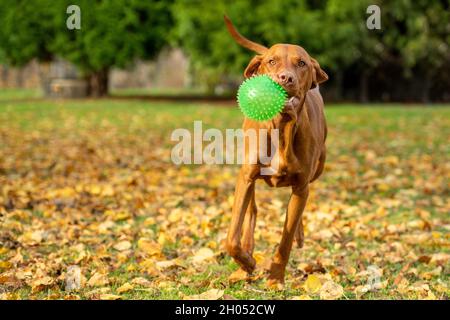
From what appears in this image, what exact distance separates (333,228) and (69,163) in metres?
4.80

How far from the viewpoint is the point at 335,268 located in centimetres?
449

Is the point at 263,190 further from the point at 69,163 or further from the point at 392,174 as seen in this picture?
the point at 69,163

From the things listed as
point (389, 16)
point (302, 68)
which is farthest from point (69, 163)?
point (389, 16)

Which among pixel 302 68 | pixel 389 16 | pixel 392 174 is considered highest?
pixel 389 16

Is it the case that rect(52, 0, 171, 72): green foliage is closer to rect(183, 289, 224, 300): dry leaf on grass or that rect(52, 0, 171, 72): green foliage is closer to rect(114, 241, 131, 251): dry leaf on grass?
rect(114, 241, 131, 251): dry leaf on grass

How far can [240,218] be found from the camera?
3986 millimetres

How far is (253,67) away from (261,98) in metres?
0.44

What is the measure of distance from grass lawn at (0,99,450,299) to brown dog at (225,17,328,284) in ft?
0.80

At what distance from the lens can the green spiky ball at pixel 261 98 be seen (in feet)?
11.7

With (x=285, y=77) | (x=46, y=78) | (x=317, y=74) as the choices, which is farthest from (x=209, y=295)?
(x=46, y=78)

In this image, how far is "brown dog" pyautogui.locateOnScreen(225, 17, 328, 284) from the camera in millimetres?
3669

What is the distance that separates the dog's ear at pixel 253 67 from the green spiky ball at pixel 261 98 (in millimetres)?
199

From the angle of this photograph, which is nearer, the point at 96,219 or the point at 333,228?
the point at 333,228

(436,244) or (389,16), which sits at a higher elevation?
(389,16)
